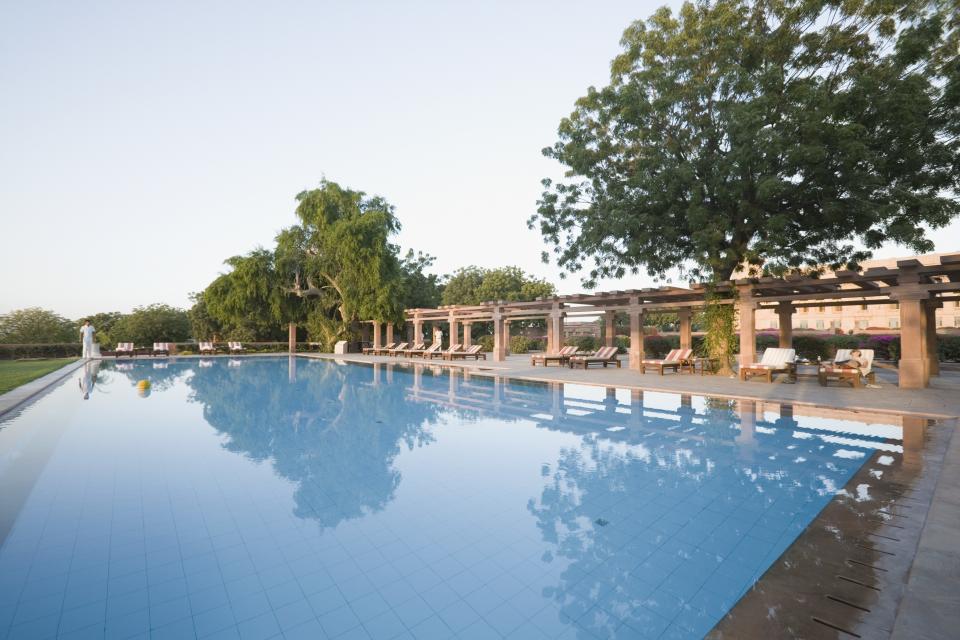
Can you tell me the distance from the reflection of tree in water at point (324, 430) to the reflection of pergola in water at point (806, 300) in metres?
8.17

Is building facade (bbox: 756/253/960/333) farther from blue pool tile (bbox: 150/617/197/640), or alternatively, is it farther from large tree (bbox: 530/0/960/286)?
blue pool tile (bbox: 150/617/197/640)

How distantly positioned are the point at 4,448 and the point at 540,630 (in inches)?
285

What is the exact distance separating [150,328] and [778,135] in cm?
3300

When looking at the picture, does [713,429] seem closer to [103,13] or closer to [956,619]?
[956,619]

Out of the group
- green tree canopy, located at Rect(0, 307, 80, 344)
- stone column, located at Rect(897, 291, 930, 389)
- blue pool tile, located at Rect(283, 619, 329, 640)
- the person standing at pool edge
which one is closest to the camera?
blue pool tile, located at Rect(283, 619, 329, 640)

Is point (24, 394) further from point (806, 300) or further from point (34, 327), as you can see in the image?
point (34, 327)

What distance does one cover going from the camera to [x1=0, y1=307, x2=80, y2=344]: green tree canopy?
3147 centimetres

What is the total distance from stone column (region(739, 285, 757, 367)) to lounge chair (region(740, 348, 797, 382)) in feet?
0.95

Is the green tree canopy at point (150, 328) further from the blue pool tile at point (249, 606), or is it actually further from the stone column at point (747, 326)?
the stone column at point (747, 326)

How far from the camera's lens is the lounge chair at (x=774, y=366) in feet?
37.5

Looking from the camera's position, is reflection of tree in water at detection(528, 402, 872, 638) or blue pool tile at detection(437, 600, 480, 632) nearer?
blue pool tile at detection(437, 600, 480, 632)

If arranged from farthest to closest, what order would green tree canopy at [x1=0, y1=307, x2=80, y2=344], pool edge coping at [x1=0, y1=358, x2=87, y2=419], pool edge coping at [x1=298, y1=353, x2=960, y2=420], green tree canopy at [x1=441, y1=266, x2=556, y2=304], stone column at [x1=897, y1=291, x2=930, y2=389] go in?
green tree canopy at [x1=441, y1=266, x2=556, y2=304] < green tree canopy at [x1=0, y1=307, x2=80, y2=344] < stone column at [x1=897, y1=291, x2=930, y2=389] < pool edge coping at [x1=0, y1=358, x2=87, y2=419] < pool edge coping at [x1=298, y1=353, x2=960, y2=420]

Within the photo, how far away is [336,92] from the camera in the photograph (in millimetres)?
15617

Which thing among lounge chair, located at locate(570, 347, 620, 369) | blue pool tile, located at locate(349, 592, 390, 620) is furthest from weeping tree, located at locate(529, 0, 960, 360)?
blue pool tile, located at locate(349, 592, 390, 620)
